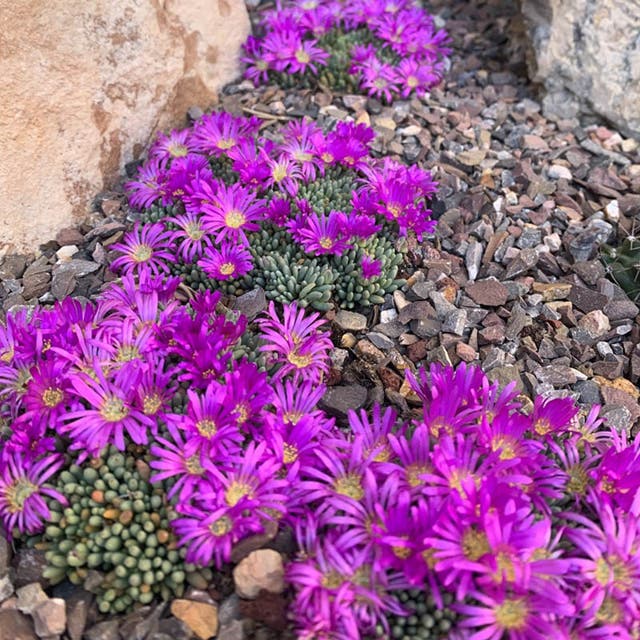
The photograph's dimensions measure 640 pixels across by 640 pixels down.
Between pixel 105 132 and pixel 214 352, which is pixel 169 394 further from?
pixel 105 132

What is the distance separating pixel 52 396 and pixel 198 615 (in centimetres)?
92

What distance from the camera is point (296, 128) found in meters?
3.87

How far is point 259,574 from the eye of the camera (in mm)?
2164

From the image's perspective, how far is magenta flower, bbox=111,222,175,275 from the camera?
3.27 meters

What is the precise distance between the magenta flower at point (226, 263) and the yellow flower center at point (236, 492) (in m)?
1.09

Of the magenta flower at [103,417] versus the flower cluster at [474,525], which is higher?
the magenta flower at [103,417]

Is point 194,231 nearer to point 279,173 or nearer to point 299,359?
point 279,173

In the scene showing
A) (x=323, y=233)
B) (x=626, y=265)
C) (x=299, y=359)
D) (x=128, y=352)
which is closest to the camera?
(x=128, y=352)

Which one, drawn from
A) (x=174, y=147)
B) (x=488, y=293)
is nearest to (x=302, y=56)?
(x=174, y=147)

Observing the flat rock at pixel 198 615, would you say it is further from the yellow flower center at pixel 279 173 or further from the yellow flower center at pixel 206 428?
the yellow flower center at pixel 279 173

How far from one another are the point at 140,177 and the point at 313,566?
7.85 feet

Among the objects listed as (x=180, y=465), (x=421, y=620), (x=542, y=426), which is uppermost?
(x=180, y=465)

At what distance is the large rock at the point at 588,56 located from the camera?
4.30m

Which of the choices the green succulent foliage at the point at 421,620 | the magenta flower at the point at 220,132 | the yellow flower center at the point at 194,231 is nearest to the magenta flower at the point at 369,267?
the yellow flower center at the point at 194,231
